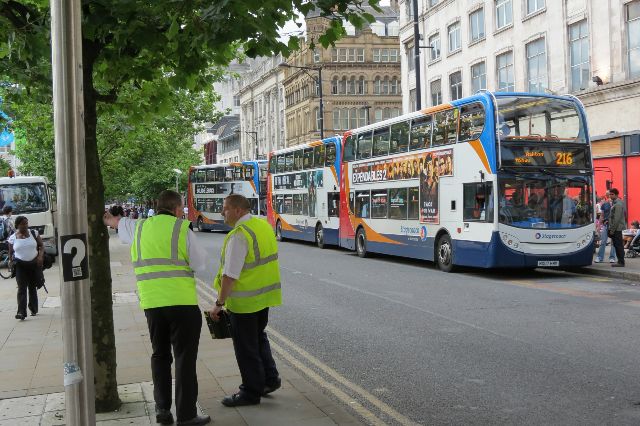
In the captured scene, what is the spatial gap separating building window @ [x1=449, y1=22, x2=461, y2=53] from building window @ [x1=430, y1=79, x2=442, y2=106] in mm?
2248

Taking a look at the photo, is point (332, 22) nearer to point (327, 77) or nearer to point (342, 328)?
point (342, 328)

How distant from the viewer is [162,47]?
20.7 ft

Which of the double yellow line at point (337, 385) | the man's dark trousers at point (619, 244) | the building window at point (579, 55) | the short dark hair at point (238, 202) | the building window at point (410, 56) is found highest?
the building window at point (410, 56)

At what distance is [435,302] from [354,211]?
11.6m

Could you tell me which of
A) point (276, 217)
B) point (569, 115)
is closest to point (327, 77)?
point (276, 217)

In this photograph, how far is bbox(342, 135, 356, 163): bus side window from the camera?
23594 mm

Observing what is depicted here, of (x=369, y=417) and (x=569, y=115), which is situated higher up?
(x=569, y=115)

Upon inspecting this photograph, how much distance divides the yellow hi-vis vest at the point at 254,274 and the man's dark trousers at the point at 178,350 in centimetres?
52

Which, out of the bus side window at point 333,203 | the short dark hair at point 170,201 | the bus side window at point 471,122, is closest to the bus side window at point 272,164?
the bus side window at point 333,203

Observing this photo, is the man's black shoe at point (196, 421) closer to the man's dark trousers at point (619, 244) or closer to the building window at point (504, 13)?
the man's dark trousers at point (619, 244)

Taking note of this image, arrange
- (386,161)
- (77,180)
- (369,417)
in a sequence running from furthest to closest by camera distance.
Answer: (386,161)
(369,417)
(77,180)

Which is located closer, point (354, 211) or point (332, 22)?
point (332, 22)

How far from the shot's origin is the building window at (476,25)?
35.3 metres

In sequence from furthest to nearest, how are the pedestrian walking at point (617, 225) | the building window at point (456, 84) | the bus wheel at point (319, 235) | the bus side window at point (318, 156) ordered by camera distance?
the building window at point (456, 84) < the bus wheel at point (319, 235) < the bus side window at point (318, 156) < the pedestrian walking at point (617, 225)
